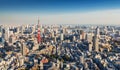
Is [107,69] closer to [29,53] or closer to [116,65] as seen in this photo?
[116,65]

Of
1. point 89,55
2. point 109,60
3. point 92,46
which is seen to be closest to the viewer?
point 109,60

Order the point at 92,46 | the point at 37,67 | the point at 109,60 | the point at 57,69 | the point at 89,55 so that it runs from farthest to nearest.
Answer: the point at 92,46
the point at 89,55
the point at 109,60
the point at 37,67
the point at 57,69

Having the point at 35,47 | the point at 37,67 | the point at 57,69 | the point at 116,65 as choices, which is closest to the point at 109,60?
the point at 116,65

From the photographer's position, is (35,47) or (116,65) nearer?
(116,65)

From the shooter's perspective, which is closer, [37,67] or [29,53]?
[37,67]

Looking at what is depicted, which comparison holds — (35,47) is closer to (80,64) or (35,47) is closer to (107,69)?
(80,64)

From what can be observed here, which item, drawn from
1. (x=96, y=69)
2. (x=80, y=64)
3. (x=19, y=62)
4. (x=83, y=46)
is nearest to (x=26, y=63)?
(x=19, y=62)

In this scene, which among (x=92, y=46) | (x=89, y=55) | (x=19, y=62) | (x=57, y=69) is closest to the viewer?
(x=57, y=69)

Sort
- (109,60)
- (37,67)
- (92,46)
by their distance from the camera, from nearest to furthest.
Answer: (37,67) → (109,60) → (92,46)
